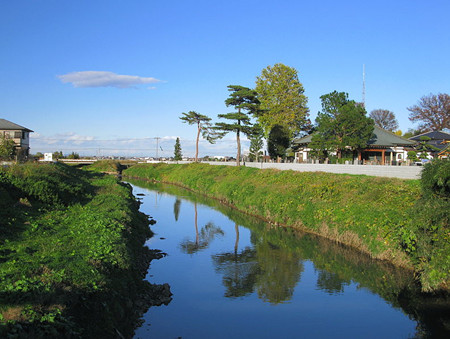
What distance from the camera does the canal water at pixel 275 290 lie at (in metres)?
12.2

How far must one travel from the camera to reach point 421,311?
1344 cm

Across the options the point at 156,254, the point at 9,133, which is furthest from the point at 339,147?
the point at 9,133

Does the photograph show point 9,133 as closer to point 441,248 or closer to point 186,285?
point 186,285

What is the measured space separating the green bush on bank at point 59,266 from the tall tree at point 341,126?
3448cm

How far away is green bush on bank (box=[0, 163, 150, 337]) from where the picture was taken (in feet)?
26.0

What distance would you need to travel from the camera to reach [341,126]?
159ft

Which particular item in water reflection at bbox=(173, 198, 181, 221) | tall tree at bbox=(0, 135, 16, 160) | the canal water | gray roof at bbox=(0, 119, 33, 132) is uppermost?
gray roof at bbox=(0, 119, 33, 132)

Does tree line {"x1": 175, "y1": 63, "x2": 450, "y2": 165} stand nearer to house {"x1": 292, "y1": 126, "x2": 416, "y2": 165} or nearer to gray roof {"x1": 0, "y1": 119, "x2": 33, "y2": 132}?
house {"x1": 292, "y1": 126, "x2": 416, "y2": 165}

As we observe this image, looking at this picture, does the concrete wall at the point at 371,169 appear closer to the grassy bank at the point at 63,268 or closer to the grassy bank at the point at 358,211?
the grassy bank at the point at 358,211

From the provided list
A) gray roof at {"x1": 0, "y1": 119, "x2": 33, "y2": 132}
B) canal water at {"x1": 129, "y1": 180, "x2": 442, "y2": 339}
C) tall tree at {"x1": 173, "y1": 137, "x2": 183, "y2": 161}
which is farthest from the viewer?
tall tree at {"x1": 173, "y1": 137, "x2": 183, "y2": 161}

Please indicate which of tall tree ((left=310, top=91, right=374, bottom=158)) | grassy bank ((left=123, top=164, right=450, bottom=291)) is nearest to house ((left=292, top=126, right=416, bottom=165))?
tall tree ((left=310, top=91, right=374, bottom=158))

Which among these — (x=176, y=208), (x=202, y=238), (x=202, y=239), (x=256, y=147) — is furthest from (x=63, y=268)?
Result: (x=256, y=147)

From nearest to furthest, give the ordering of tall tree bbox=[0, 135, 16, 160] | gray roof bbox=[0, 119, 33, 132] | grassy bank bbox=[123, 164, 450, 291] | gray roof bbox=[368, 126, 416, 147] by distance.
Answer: grassy bank bbox=[123, 164, 450, 291], tall tree bbox=[0, 135, 16, 160], gray roof bbox=[368, 126, 416, 147], gray roof bbox=[0, 119, 33, 132]

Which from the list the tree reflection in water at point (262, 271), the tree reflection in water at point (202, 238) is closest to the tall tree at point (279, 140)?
the tree reflection in water at point (202, 238)
